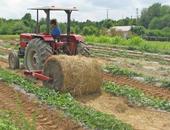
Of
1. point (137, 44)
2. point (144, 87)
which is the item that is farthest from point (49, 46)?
point (137, 44)

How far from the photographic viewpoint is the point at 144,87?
13883 millimetres

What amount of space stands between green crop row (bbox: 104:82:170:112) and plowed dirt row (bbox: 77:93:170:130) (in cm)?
19

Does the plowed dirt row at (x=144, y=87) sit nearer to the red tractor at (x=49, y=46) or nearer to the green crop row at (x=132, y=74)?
the green crop row at (x=132, y=74)

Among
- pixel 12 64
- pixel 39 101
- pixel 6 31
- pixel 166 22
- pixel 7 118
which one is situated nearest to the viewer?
pixel 7 118

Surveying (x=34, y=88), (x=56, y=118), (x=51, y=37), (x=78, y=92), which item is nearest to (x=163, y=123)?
(x=56, y=118)

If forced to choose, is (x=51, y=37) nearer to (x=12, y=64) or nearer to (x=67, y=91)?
(x=67, y=91)

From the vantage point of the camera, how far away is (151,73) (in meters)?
17.6

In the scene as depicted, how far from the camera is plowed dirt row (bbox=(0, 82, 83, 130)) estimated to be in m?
9.05

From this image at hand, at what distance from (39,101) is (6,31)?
4516 cm

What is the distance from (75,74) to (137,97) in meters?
1.71

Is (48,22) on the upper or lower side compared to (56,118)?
upper

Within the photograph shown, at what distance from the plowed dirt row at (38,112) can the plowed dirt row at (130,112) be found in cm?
127

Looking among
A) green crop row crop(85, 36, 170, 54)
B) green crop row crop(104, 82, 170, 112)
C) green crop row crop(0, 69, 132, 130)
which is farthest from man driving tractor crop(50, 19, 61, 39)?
green crop row crop(85, 36, 170, 54)

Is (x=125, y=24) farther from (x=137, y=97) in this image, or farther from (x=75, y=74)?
(x=137, y=97)
